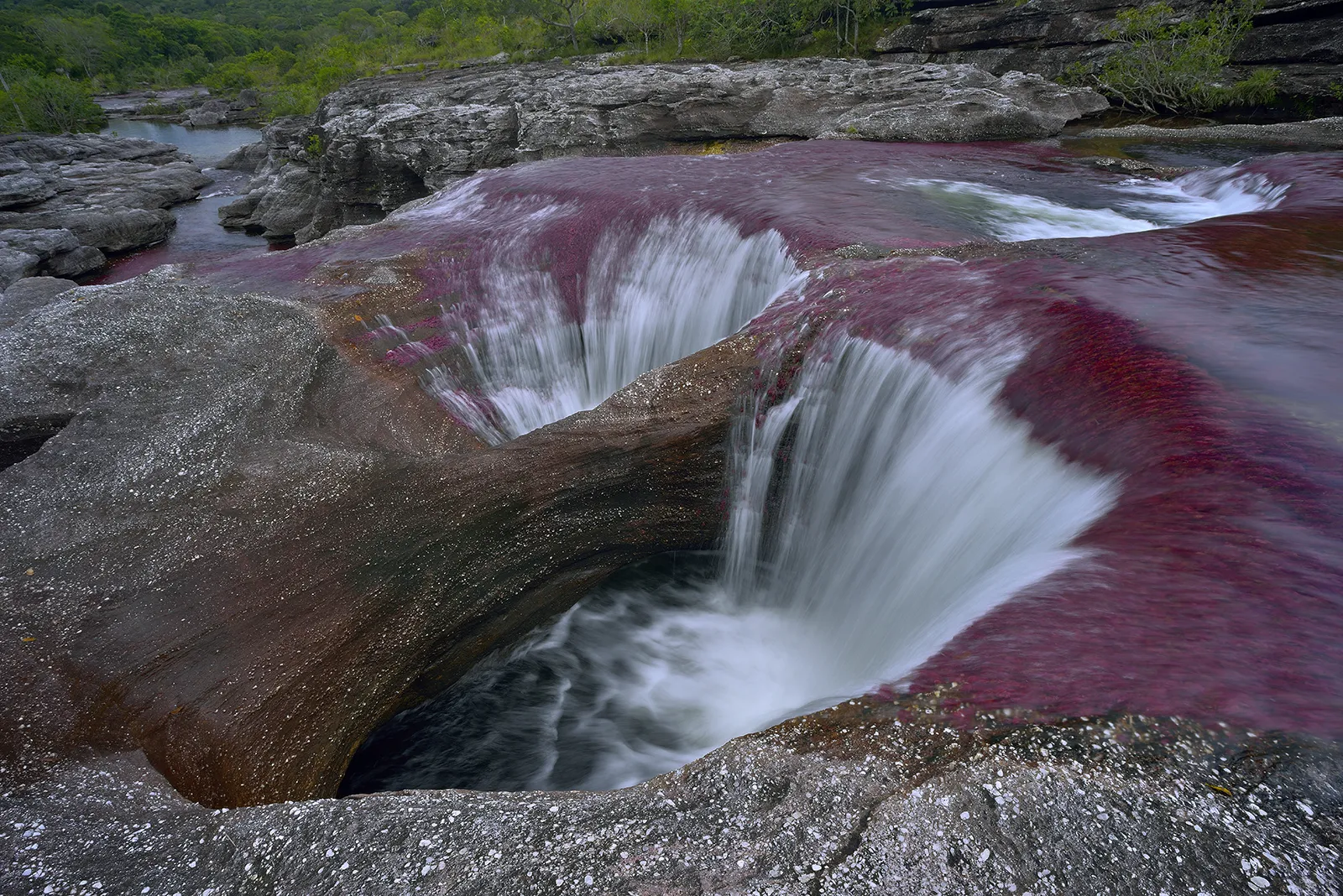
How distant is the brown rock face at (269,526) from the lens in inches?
194

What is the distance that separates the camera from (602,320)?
10.3 meters

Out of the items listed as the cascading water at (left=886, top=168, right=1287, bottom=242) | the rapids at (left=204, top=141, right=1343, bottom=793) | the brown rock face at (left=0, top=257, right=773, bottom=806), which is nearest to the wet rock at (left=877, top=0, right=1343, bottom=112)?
the cascading water at (left=886, top=168, right=1287, bottom=242)

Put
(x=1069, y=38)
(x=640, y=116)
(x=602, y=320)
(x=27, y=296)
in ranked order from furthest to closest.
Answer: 1. (x=1069, y=38)
2. (x=640, y=116)
3. (x=602, y=320)
4. (x=27, y=296)

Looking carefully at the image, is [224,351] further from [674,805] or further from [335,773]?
[674,805]

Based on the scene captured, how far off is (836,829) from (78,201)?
117 feet

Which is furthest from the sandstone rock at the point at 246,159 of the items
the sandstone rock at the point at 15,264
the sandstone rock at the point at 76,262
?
the sandstone rock at the point at 15,264

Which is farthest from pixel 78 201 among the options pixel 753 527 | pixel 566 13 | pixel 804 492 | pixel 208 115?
pixel 208 115

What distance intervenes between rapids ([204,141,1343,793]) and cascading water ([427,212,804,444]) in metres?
0.05

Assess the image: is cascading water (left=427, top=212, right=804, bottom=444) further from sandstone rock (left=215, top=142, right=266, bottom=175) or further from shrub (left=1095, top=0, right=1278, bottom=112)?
sandstone rock (left=215, top=142, right=266, bottom=175)

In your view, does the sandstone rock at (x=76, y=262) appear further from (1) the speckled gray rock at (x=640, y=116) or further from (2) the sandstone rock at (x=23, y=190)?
(2) the sandstone rock at (x=23, y=190)

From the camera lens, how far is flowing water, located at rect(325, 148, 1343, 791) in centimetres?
452

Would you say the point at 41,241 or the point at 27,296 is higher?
the point at 27,296

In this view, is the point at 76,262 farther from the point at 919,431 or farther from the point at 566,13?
the point at 566,13

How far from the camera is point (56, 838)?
346cm
